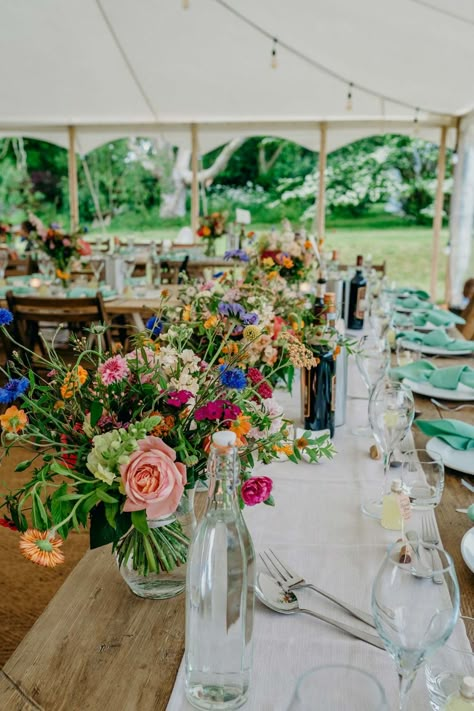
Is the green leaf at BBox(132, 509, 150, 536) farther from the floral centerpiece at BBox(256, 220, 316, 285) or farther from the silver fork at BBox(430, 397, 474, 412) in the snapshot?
the floral centerpiece at BBox(256, 220, 316, 285)

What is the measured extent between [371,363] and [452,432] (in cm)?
87

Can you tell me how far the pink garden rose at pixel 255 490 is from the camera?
816 millimetres

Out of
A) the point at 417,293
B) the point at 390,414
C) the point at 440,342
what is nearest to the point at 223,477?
the point at 390,414

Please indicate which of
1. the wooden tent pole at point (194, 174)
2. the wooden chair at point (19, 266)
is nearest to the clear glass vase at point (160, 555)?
the wooden chair at point (19, 266)

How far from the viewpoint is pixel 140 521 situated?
0.79 m

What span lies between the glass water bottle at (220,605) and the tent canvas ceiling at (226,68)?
433 centimetres

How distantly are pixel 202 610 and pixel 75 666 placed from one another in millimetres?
191

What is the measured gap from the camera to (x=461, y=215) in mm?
7781

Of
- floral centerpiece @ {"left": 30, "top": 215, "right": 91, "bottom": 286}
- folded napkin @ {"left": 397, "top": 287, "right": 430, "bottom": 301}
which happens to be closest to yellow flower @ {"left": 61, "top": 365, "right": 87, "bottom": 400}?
floral centerpiece @ {"left": 30, "top": 215, "right": 91, "bottom": 286}

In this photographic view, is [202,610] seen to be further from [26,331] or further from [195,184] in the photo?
[195,184]

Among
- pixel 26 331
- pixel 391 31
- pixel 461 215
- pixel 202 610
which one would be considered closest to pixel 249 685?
pixel 202 610

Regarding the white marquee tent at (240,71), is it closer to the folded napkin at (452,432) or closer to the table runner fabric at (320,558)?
the folded napkin at (452,432)

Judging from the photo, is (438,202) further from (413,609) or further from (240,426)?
(413,609)

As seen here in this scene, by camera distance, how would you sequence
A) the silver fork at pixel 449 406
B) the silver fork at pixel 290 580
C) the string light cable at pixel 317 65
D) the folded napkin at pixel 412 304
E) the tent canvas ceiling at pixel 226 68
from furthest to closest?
the string light cable at pixel 317 65 < the tent canvas ceiling at pixel 226 68 < the folded napkin at pixel 412 304 < the silver fork at pixel 449 406 < the silver fork at pixel 290 580
